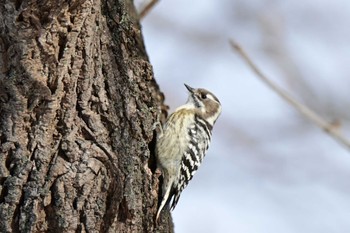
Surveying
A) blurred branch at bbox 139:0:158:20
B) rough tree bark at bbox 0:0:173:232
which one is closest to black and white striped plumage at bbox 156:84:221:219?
rough tree bark at bbox 0:0:173:232

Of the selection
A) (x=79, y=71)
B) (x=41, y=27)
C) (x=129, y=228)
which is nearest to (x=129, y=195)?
(x=129, y=228)

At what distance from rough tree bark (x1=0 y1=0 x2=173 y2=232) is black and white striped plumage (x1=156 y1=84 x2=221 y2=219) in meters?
0.46

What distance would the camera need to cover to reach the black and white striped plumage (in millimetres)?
4605

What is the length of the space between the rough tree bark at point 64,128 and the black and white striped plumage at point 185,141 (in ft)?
1.50

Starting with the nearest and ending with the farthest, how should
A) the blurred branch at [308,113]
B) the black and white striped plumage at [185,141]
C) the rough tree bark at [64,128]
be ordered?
the blurred branch at [308,113] < the rough tree bark at [64,128] < the black and white striped plumage at [185,141]

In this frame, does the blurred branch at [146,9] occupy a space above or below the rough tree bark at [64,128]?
above

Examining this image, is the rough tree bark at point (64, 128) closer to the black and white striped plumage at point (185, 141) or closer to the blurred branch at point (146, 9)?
the black and white striped plumage at point (185, 141)

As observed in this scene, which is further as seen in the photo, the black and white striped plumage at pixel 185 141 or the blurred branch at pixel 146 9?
the blurred branch at pixel 146 9

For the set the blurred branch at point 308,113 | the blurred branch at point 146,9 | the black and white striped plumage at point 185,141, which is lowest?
the blurred branch at point 308,113

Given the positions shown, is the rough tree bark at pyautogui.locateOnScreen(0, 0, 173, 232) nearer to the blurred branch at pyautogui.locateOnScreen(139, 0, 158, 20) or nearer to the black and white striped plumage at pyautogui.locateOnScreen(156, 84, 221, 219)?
the black and white striped plumage at pyautogui.locateOnScreen(156, 84, 221, 219)

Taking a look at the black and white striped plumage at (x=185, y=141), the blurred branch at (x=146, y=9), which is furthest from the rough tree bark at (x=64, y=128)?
the blurred branch at (x=146, y=9)

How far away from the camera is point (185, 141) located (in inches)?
214

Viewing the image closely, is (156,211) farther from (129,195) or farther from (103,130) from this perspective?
(103,130)

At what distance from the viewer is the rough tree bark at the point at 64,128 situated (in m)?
3.69
